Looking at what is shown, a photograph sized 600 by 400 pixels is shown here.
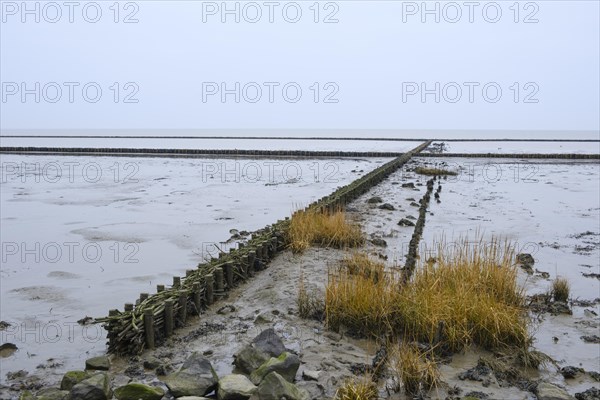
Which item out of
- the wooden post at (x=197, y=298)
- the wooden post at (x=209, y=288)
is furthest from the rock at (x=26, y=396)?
the wooden post at (x=209, y=288)

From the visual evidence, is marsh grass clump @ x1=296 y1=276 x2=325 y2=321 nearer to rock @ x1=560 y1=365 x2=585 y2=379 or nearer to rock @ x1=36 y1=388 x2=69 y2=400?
rock @ x1=560 y1=365 x2=585 y2=379

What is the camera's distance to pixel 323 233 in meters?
11.1

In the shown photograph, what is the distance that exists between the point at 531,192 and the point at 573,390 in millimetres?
17882

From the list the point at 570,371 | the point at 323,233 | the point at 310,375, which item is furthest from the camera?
the point at 323,233

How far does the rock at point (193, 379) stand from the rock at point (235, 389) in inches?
4.8

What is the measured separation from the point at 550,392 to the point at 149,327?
13.4 ft

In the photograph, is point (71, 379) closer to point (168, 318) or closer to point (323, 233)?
point (168, 318)

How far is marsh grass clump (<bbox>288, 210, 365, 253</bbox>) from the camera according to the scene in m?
10.8

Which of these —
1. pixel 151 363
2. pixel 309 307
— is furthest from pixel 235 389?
pixel 309 307

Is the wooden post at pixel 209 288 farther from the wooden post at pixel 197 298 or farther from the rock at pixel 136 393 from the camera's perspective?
the rock at pixel 136 393

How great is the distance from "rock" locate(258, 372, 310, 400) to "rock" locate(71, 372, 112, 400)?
135 centimetres

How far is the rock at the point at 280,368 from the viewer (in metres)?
5.23

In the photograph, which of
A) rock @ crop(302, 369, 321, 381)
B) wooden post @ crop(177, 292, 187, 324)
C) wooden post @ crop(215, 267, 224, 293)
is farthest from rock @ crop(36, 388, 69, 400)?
wooden post @ crop(215, 267, 224, 293)

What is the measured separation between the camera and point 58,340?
661cm
